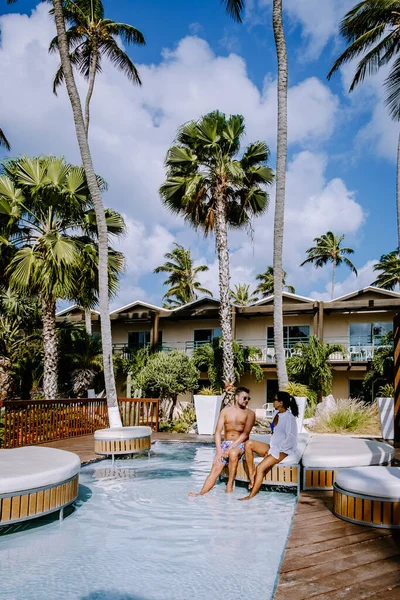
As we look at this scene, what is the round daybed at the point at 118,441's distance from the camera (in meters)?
9.06

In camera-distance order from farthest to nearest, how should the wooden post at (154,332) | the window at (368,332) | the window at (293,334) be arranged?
the wooden post at (154,332) < the window at (293,334) < the window at (368,332)

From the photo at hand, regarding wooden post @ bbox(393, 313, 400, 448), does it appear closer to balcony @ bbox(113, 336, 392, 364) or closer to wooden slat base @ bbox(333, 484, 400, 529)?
wooden slat base @ bbox(333, 484, 400, 529)

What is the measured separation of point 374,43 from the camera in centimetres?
1588

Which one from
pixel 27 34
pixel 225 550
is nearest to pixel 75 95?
pixel 27 34

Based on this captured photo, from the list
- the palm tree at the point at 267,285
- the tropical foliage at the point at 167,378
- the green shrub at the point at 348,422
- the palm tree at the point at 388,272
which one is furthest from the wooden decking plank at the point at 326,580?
the palm tree at the point at 267,285

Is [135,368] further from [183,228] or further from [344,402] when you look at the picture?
[344,402]

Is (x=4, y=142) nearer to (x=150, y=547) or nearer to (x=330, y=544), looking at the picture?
(x=150, y=547)

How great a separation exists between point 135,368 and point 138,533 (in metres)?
18.6

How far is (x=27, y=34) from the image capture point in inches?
547

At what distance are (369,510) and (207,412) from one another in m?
9.06

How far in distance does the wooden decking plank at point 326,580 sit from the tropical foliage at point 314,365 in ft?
60.3

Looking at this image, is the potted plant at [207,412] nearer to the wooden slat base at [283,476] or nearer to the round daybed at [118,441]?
the round daybed at [118,441]

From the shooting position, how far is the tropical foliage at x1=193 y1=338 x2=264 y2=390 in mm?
22766

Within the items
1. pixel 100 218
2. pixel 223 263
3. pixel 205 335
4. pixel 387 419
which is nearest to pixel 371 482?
pixel 387 419
